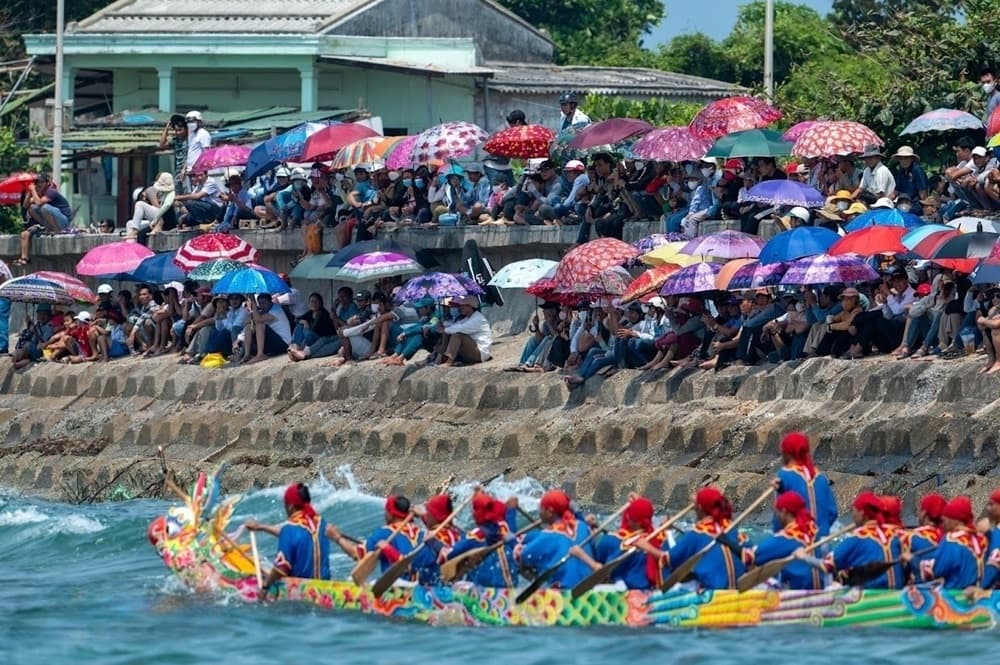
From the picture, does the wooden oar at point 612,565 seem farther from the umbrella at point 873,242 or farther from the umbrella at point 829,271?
the umbrella at point 873,242

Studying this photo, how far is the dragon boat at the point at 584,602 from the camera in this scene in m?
18.1

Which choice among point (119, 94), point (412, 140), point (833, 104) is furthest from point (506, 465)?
point (119, 94)

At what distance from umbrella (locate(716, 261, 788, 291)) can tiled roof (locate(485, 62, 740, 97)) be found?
17544 millimetres

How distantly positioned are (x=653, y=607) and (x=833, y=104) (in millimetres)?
13949

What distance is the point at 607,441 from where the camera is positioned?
25078 mm

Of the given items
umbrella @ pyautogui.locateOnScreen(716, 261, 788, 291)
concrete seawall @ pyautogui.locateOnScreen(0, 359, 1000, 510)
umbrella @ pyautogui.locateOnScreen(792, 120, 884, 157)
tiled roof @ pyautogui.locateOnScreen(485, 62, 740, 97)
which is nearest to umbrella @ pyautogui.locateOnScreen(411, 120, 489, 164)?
concrete seawall @ pyautogui.locateOnScreen(0, 359, 1000, 510)

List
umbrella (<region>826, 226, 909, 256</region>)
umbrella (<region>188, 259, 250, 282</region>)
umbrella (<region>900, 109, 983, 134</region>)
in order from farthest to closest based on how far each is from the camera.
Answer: umbrella (<region>188, 259, 250, 282</region>) → umbrella (<region>900, 109, 983, 134</region>) → umbrella (<region>826, 226, 909, 256</region>)

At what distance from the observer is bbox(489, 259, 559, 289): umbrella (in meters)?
27.5

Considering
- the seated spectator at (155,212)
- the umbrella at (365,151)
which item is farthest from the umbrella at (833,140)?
the seated spectator at (155,212)

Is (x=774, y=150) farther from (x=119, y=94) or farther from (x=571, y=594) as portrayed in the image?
(x=119, y=94)

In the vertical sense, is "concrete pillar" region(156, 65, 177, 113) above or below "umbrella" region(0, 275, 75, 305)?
above

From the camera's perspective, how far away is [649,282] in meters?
25.0

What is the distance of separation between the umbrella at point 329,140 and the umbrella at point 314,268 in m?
1.27

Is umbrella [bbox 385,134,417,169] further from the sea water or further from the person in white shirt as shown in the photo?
the sea water
